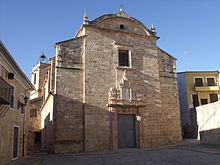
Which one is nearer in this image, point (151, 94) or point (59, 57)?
point (59, 57)

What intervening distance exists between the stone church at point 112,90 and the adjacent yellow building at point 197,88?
6.94 metres

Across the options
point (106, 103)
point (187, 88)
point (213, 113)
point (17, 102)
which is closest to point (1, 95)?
point (17, 102)

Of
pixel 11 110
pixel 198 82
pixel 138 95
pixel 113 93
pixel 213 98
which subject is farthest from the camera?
pixel 198 82

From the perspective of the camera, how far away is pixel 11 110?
10.5 m

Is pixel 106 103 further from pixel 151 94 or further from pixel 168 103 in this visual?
pixel 168 103

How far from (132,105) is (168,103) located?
10.9 ft

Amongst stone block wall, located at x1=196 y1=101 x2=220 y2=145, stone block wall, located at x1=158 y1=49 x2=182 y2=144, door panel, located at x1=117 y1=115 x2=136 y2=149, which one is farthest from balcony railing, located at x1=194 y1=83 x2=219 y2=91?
door panel, located at x1=117 y1=115 x2=136 y2=149

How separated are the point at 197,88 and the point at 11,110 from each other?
61.4 ft

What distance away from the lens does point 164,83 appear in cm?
1686

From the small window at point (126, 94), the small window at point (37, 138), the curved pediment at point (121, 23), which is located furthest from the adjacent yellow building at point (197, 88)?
the small window at point (37, 138)

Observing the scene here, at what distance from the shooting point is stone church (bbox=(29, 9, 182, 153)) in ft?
44.3

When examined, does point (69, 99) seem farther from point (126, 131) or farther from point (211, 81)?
point (211, 81)

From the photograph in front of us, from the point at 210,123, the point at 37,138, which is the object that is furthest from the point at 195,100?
the point at 37,138

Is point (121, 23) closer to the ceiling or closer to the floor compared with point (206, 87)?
closer to the ceiling
